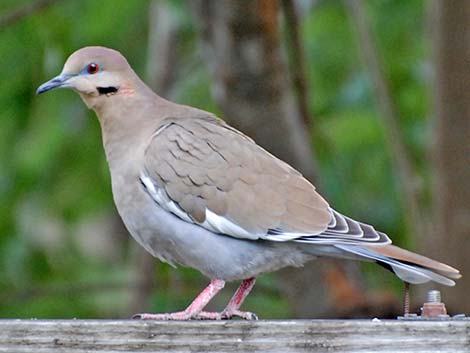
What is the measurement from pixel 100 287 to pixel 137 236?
2844mm

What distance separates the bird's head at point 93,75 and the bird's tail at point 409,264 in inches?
48.9

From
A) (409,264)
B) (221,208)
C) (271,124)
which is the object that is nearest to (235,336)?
(409,264)

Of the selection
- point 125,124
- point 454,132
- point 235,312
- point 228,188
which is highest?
point 125,124

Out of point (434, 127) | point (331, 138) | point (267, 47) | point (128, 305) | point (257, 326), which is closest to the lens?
A: point (257, 326)

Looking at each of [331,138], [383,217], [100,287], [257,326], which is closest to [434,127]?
[331,138]

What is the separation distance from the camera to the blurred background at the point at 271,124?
19.1 ft

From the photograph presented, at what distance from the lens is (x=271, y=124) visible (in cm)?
585

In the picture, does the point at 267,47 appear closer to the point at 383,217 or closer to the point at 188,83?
the point at 188,83

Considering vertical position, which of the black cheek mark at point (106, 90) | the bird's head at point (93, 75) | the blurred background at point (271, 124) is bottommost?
the blurred background at point (271, 124)

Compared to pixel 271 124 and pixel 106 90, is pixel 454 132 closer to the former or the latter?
pixel 271 124

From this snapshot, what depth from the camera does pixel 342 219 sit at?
158 inches

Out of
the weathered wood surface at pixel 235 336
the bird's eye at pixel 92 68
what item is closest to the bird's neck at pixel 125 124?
the bird's eye at pixel 92 68

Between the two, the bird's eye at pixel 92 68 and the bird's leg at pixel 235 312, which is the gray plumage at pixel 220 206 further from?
the bird's eye at pixel 92 68

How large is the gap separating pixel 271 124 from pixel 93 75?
61.1 inches
